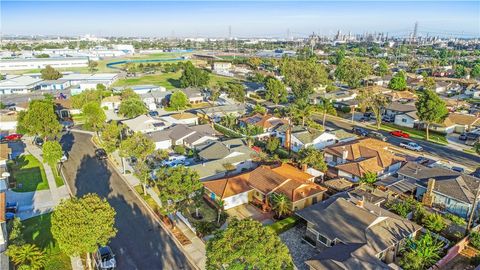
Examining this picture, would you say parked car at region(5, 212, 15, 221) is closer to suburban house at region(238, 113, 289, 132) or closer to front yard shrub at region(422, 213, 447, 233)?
suburban house at region(238, 113, 289, 132)

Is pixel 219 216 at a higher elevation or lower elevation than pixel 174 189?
lower

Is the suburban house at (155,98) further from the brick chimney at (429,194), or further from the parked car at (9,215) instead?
the brick chimney at (429,194)

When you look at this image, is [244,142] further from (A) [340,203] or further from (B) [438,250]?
(B) [438,250]

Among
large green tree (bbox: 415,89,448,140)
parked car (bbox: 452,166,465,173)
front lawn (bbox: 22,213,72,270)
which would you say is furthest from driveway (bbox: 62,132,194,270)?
large green tree (bbox: 415,89,448,140)

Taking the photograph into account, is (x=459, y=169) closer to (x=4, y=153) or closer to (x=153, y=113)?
(x=153, y=113)

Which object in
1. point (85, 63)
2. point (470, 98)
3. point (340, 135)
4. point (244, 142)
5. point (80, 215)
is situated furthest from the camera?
point (85, 63)

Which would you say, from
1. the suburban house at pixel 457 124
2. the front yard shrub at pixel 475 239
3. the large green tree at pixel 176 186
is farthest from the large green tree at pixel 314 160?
the suburban house at pixel 457 124

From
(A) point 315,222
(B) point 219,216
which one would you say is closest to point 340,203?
(A) point 315,222
